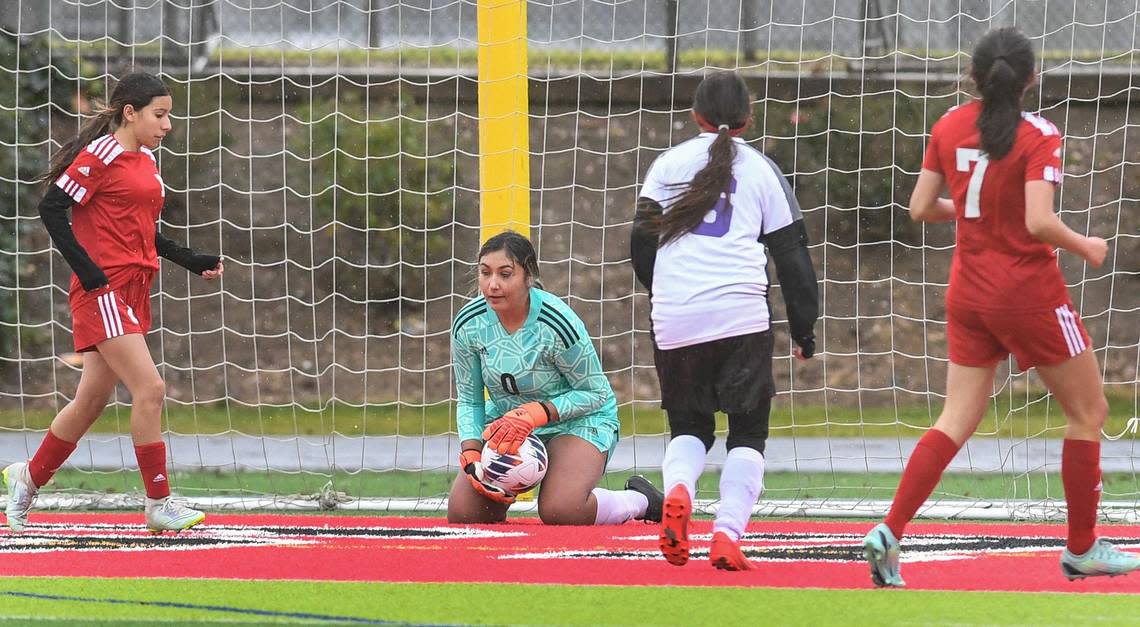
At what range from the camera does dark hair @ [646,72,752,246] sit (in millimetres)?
4496

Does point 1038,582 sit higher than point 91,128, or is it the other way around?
point 91,128

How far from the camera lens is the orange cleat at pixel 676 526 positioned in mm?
4379

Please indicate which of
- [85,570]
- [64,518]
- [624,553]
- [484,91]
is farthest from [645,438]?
[85,570]

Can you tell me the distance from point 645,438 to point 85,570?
6.00 m

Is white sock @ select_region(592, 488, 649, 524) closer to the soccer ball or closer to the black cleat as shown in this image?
the black cleat

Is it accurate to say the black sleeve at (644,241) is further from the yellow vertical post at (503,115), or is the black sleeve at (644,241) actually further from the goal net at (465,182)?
the goal net at (465,182)

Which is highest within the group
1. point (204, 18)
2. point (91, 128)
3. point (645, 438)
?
point (204, 18)

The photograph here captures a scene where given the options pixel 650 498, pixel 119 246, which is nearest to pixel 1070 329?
pixel 650 498

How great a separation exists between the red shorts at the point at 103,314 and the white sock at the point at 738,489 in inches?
90.3

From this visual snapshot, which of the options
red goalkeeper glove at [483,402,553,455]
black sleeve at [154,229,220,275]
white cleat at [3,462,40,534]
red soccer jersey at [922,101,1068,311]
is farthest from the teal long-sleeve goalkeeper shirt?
red soccer jersey at [922,101,1068,311]

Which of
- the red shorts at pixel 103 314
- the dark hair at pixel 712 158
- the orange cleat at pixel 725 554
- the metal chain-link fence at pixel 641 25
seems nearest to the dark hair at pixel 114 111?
the red shorts at pixel 103 314

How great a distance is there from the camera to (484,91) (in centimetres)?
696

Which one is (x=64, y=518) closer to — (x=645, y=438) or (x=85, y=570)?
(x=85, y=570)

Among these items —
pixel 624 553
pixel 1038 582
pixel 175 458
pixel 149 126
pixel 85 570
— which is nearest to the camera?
pixel 1038 582
